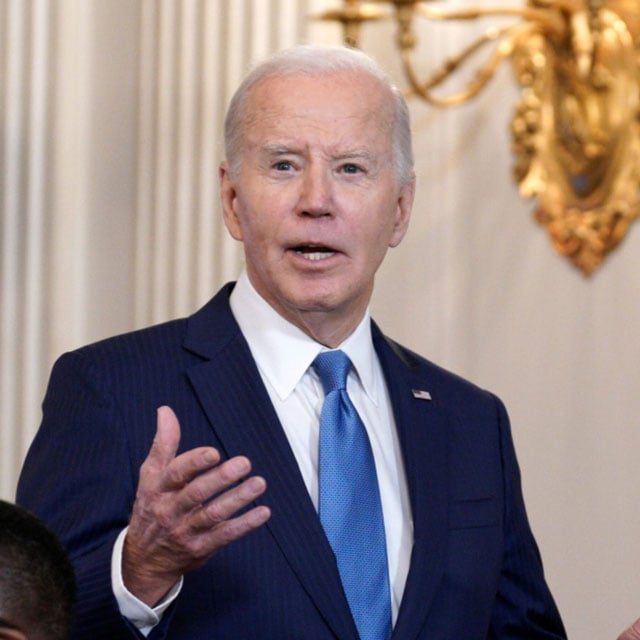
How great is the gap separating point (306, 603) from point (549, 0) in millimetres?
1382

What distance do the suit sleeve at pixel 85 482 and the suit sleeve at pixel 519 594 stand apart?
0.54 meters

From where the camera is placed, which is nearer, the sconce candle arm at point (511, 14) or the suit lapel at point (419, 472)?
the suit lapel at point (419, 472)

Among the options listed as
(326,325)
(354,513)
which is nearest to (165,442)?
(354,513)

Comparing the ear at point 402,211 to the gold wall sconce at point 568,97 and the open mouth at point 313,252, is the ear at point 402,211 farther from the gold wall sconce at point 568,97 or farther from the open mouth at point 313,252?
the gold wall sconce at point 568,97

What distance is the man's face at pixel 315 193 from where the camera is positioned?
7.00 ft

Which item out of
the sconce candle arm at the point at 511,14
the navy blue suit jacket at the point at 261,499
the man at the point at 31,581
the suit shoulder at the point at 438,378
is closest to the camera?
the man at the point at 31,581

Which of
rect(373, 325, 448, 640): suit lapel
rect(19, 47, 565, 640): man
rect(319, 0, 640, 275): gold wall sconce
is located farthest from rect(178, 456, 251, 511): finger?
rect(319, 0, 640, 275): gold wall sconce

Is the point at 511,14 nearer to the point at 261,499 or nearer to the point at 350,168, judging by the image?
the point at 350,168

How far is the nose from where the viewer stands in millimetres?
2115

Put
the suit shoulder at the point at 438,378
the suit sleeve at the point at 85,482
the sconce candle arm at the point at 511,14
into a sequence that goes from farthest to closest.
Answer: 1. the sconce candle arm at the point at 511,14
2. the suit shoulder at the point at 438,378
3. the suit sleeve at the point at 85,482

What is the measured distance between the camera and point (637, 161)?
118 inches

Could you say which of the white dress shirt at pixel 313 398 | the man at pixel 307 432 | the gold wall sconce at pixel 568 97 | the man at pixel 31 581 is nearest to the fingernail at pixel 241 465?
the man at pixel 307 432

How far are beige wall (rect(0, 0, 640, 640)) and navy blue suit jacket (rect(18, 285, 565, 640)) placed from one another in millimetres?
764

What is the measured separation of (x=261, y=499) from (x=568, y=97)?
1315 mm
